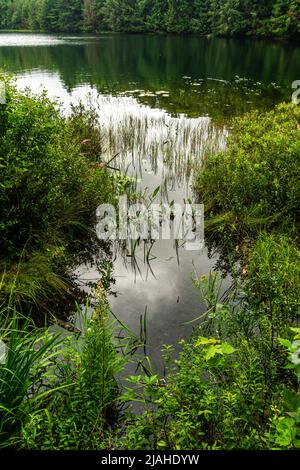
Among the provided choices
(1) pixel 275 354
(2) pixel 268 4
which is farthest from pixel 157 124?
(2) pixel 268 4

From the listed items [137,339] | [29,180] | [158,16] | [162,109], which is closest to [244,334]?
[137,339]

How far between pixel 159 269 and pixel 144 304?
1.10m

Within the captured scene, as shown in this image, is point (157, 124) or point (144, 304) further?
point (157, 124)

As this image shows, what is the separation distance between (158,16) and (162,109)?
72534mm

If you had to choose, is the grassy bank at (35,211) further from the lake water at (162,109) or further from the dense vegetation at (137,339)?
the lake water at (162,109)

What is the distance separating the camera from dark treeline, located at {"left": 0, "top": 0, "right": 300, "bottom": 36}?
56.9 meters

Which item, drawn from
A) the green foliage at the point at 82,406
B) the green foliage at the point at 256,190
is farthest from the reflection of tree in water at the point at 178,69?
the green foliage at the point at 82,406

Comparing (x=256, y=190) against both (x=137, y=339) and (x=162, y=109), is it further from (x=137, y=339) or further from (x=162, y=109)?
(x=162, y=109)

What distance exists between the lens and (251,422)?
3.43m

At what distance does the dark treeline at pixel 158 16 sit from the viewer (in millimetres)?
→ 56906

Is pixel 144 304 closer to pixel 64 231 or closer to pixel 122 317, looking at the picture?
pixel 122 317

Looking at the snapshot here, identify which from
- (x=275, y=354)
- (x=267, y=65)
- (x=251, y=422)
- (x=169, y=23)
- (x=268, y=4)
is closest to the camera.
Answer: (x=251, y=422)

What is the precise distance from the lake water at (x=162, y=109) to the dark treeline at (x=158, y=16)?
7992mm

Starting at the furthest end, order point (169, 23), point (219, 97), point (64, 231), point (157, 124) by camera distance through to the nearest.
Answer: point (169, 23) → point (219, 97) → point (157, 124) → point (64, 231)
